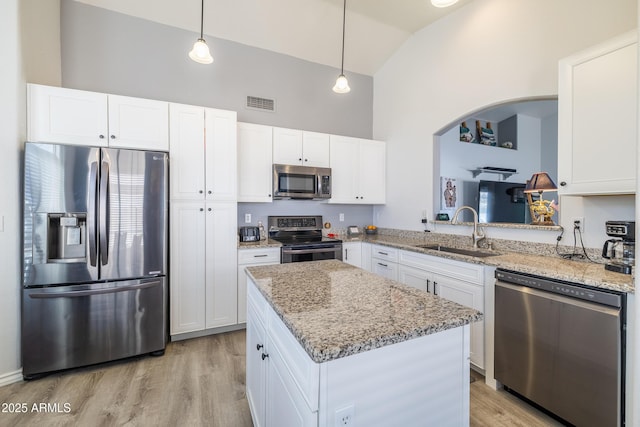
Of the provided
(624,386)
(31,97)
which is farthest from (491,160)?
(31,97)

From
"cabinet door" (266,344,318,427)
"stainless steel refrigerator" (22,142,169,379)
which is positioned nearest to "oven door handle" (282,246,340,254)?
"stainless steel refrigerator" (22,142,169,379)

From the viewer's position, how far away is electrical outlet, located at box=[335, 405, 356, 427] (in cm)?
83

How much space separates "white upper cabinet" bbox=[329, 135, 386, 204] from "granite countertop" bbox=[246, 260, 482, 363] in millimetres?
2386

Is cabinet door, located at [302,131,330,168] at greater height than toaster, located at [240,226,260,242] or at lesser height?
greater

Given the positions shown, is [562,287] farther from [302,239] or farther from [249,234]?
[249,234]

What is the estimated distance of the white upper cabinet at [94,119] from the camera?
7.43 feet

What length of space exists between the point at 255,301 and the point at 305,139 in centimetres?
252

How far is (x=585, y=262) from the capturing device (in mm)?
1954

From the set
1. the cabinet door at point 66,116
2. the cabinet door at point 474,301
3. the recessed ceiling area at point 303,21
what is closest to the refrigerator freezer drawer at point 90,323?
Result: the cabinet door at point 66,116

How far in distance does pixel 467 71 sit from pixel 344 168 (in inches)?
69.2

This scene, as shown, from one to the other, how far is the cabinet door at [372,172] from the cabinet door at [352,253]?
741 mm

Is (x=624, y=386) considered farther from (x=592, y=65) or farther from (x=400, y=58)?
(x=400, y=58)

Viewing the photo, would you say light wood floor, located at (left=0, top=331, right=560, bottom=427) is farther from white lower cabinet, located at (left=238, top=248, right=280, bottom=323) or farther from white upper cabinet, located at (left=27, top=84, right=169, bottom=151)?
white upper cabinet, located at (left=27, top=84, right=169, bottom=151)

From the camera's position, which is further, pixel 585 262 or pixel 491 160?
pixel 491 160
